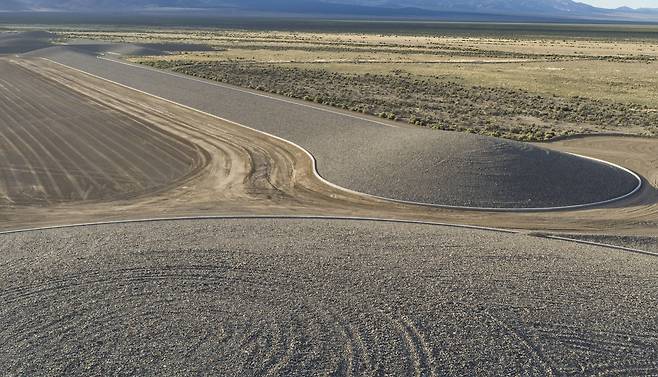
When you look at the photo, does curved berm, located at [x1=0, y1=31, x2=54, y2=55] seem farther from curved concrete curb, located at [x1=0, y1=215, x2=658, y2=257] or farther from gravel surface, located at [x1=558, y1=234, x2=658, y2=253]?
gravel surface, located at [x1=558, y1=234, x2=658, y2=253]

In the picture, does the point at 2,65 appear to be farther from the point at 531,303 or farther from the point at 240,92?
the point at 531,303

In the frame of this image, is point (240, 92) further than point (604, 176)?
Yes

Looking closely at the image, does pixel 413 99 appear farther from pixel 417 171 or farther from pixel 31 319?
pixel 31 319

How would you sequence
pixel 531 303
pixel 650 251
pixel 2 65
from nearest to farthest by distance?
pixel 531 303, pixel 650 251, pixel 2 65

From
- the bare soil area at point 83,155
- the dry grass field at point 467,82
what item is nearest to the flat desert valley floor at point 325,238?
the bare soil area at point 83,155

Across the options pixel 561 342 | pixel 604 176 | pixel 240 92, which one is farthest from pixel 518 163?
pixel 240 92

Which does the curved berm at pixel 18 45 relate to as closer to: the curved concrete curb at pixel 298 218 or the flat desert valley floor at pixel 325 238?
the flat desert valley floor at pixel 325 238

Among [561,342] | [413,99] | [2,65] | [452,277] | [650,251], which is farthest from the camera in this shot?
[2,65]
